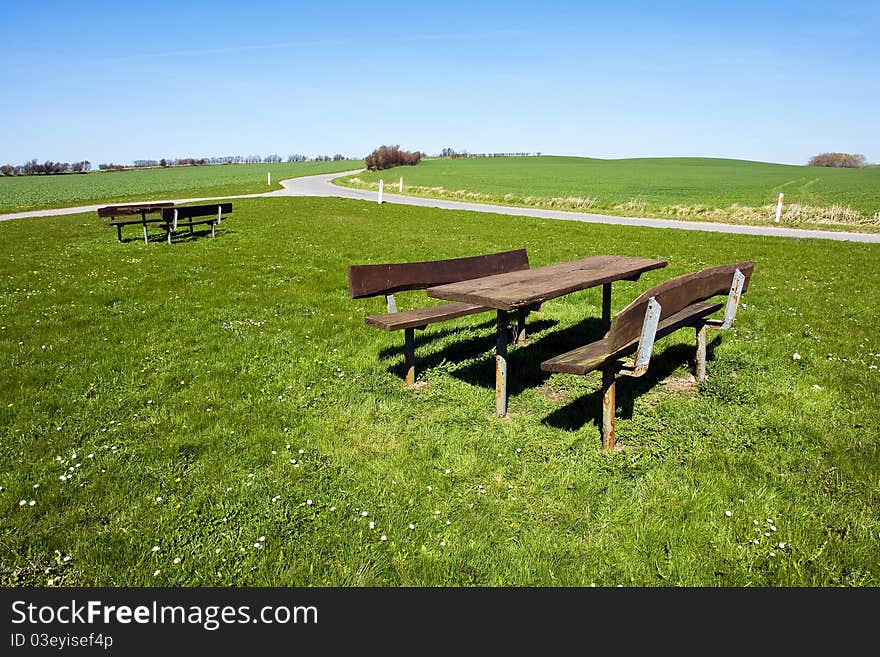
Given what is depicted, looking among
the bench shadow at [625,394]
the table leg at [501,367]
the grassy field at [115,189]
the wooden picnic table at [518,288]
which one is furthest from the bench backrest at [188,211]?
the grassy field at [115,189]

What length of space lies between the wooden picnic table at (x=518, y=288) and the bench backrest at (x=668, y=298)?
0.73 meters

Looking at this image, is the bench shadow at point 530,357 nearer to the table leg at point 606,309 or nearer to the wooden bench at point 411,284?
the table leg at point 606,309

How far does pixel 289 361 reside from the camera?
5824mm

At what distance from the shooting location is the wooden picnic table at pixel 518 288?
4273 mm

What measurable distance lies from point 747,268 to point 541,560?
3768mm

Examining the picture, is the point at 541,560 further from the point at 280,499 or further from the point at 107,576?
the point at 107,576

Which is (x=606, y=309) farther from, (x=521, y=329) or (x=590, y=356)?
(x=590, y=356)

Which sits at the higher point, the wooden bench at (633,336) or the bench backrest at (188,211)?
the bench backrest at (188,211)

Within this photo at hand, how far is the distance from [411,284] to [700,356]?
111 inches

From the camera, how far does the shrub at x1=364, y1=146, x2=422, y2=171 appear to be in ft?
248

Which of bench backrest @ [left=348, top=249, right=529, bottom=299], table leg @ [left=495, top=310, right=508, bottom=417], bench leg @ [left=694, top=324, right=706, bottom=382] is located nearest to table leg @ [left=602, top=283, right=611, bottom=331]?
bench backrest @ [left=348, top=249, right=529, bottom=299]

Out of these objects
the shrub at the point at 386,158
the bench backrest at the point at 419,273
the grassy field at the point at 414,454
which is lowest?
the grassy field at the point at 414,454

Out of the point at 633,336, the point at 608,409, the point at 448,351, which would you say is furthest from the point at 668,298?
the point at 448,351

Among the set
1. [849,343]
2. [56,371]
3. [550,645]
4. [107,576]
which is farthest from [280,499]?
[849,343]
